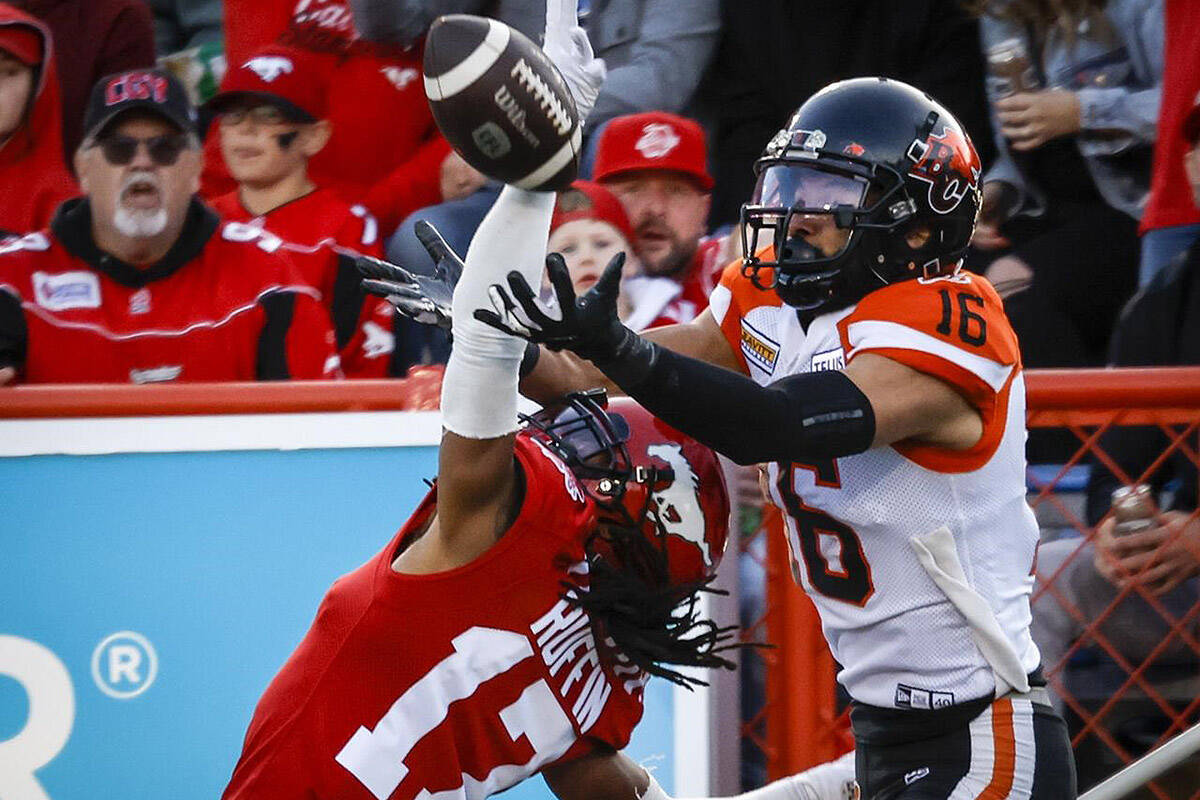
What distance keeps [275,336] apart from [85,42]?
1708 mm

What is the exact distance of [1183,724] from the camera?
3869 mm

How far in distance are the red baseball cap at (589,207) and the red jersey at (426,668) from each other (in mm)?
2015

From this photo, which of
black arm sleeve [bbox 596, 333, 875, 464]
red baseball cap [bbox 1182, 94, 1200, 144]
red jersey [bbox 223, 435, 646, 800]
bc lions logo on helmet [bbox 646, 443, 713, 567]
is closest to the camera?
black arm sleeve [bbox 596, 333, 875, 464]

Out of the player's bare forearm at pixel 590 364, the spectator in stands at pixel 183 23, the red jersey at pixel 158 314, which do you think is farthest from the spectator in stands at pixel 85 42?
the player's bare forearm at pixel 590 364

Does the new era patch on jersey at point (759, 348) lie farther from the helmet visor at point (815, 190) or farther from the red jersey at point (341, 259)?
the red jersey at point (341, 259)

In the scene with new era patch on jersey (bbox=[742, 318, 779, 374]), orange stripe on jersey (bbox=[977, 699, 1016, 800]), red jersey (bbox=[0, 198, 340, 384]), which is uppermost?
red jersey (bbox=[0, 198, 340, 384])

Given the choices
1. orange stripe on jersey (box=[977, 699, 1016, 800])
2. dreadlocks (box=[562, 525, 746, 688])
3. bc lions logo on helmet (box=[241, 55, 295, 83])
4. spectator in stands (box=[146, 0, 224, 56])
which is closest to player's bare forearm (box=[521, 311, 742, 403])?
dreadlocks (box=[562, 525, 746, 688])

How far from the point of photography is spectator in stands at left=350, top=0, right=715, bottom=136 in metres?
5.46

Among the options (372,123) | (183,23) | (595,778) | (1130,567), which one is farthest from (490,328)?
(183,23)

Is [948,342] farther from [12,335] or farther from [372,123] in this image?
[372,123]

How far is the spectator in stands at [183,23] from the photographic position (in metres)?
6.09

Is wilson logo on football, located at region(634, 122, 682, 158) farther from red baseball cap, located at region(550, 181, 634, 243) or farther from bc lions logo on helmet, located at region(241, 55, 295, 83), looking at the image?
bc lions logo on helmet, located at region(241, 55, 295, 83)

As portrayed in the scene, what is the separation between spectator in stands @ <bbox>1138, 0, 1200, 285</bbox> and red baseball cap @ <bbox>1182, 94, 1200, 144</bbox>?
12 cm

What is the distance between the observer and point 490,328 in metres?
2.54
